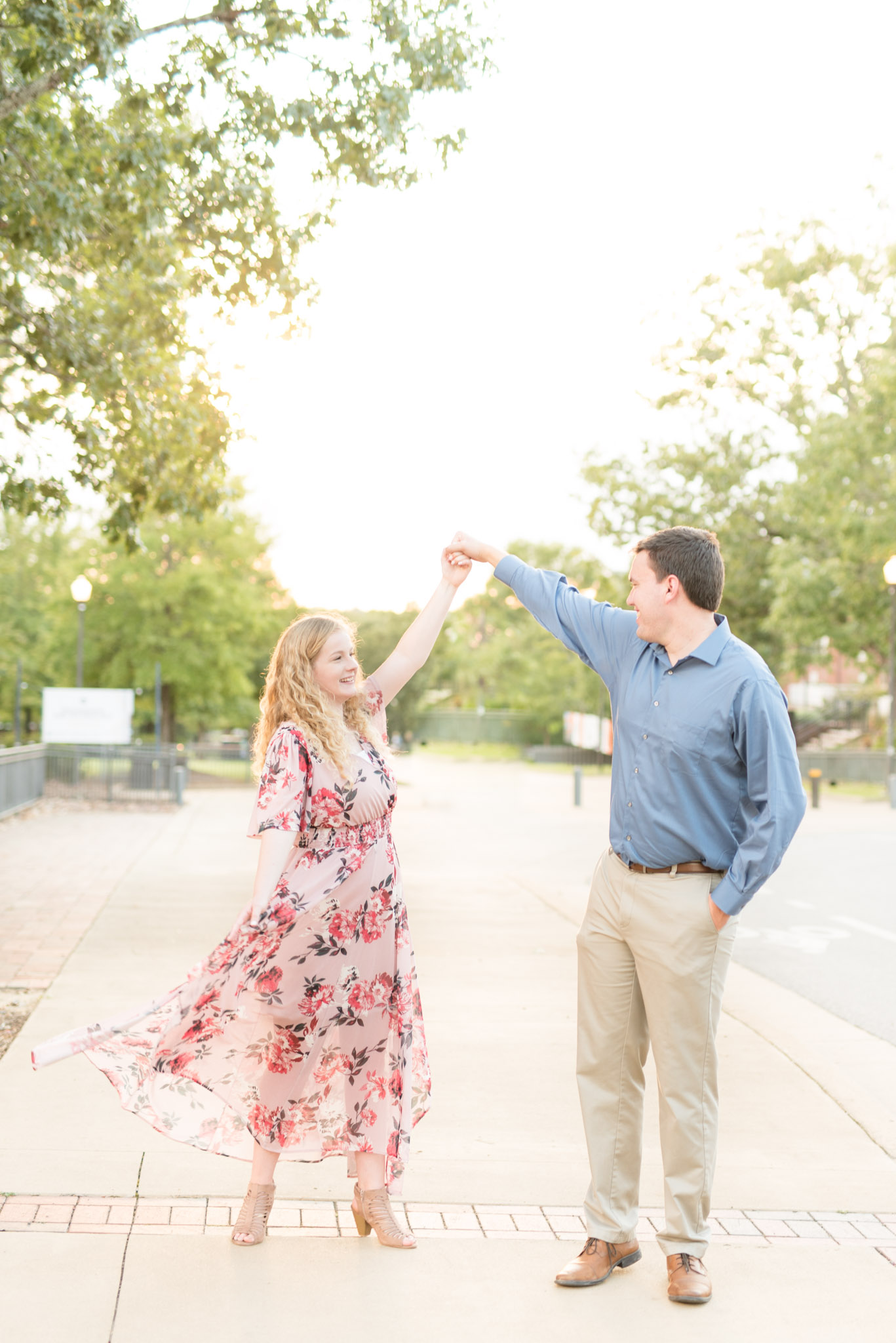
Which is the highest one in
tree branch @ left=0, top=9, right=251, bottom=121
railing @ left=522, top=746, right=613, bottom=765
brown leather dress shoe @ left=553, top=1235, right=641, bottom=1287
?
tree branch @ left=0, top=9, right=251, bottom=121

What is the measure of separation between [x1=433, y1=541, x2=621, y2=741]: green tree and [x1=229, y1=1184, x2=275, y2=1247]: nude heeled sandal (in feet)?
120

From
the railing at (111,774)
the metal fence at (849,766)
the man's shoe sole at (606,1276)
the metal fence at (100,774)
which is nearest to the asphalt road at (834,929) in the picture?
the man's shoe sole at (606,1276)

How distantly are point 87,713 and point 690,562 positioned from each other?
70.3 ft

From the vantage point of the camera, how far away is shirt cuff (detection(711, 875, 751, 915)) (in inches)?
133

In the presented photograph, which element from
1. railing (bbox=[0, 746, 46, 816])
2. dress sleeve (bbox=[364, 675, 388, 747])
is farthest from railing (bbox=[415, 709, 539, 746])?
dress sleeve (bbox=[364, 675, 388, 747])

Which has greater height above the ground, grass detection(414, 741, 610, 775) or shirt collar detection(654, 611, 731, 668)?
shirt collar detection(654, 611, 731, 668)

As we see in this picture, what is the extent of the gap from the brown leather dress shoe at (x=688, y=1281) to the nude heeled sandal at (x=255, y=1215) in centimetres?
115

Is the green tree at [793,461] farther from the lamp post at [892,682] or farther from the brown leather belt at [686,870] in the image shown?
the brown leather belt at [686,870]

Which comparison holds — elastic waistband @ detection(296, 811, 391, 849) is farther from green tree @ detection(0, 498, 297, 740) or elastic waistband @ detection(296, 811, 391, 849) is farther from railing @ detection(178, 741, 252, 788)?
railing @ detection(178, 741, 252, 788)

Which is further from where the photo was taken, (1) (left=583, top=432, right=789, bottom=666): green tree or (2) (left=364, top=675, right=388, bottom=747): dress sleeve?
(1) (left=583, top=432, right=789, bottom=666): green tree

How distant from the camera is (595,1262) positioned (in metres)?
3.54

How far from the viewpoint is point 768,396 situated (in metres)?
36.3

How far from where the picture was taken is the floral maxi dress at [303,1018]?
3.71m

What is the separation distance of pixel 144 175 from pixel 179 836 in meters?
9.98
